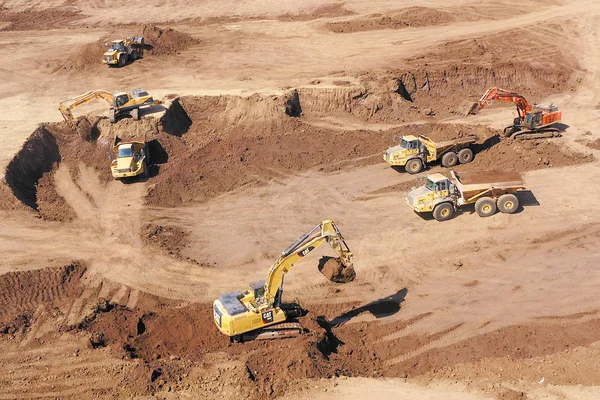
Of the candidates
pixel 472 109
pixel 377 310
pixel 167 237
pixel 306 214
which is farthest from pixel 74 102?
pixel 472 109

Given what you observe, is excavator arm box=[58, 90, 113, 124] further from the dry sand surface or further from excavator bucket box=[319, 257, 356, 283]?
excavator bucket box=[319, 257, 356, 283]

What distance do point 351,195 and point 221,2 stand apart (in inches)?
1373

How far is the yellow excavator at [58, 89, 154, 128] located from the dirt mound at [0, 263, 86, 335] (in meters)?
12.0

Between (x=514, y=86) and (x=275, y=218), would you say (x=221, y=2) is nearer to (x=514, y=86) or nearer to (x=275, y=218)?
(x=514, y=86)

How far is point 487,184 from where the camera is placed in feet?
84.9

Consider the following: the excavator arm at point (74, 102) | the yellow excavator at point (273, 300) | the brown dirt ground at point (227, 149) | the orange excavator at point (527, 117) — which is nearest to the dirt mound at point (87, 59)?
the excavator arm at point (74, 102)

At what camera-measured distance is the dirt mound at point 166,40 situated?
45.2 m

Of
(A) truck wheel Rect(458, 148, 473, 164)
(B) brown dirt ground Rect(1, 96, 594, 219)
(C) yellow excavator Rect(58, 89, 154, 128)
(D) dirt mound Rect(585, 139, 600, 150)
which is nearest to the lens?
(B) brown dirt ground Rect(1, 96, 594, 219)

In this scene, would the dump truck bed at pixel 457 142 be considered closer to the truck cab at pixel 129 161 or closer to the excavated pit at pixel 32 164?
the truck cab at pixel 129 161

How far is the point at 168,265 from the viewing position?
24438mm

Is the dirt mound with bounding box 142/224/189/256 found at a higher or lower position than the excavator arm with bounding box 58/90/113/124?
lower

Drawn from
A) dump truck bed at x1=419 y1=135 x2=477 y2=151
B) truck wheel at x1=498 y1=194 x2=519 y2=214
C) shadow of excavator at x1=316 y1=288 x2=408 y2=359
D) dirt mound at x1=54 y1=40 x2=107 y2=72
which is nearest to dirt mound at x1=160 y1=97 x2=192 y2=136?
dirt mound at x1=54 y1=40 x2=107 y2=72

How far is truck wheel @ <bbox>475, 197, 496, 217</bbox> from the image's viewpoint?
2617cm

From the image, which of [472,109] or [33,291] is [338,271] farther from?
[472,109]
